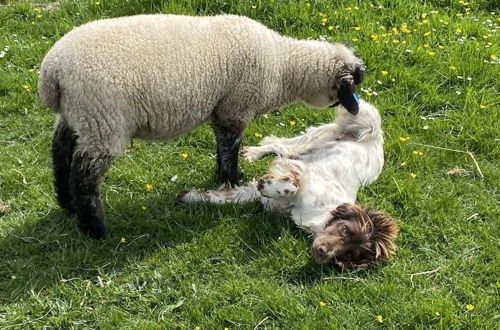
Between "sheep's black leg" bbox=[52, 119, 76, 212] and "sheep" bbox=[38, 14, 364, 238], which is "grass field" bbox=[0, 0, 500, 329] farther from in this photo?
"sheep" bbox=[38, 14, 364, 238]

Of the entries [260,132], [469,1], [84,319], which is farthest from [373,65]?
[84,319]

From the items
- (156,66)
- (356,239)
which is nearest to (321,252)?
(356,239)

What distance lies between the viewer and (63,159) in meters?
4.63

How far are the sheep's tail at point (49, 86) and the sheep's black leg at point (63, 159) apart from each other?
22 centimetres

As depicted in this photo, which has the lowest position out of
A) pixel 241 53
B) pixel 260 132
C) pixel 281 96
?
pixel 260 132

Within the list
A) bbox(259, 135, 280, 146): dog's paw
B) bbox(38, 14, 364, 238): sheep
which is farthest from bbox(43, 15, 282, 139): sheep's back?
bbox(259, 135, 280, 146): dog's paw

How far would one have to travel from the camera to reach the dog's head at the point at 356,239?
173 inches

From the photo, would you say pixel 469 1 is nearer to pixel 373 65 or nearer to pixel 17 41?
pixel 373 65

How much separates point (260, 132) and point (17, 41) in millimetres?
2938

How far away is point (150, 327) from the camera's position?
3938mm

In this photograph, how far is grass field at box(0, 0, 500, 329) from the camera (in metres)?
4.12

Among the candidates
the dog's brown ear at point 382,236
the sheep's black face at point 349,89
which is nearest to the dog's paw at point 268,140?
the sheep's black face at point 349,89

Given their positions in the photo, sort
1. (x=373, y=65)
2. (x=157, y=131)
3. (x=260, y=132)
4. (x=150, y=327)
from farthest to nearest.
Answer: (x=373, y=65)
(x=260, y=132)
(x=157, y=131)
(x=150, y=327)

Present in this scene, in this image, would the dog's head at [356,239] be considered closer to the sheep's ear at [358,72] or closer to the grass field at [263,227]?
the grass field at [263,227]
